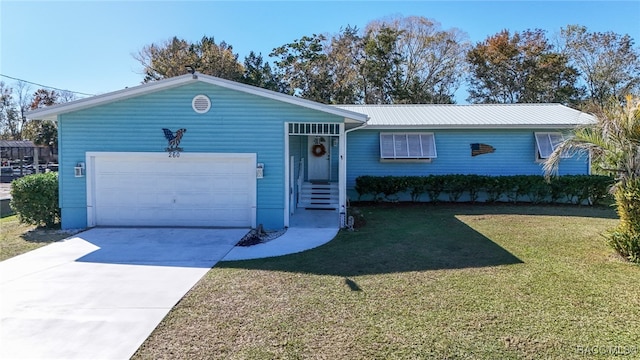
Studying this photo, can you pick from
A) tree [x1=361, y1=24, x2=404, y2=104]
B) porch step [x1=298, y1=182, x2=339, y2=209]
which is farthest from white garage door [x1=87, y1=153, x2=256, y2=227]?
tree [x1=361, y1=24, x2=404, y2=104]

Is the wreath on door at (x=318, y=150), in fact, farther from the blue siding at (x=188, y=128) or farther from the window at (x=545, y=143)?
the window at (x=545, y=143)

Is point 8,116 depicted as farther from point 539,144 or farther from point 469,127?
point 539,144

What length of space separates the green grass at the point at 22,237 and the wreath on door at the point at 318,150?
792 cm

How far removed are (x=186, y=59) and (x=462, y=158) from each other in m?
21.1

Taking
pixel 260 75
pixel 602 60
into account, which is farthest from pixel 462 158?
pixel 602 60

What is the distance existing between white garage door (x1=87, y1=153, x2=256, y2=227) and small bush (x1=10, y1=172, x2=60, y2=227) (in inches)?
45.2

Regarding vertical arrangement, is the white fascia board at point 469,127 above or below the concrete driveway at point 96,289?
above

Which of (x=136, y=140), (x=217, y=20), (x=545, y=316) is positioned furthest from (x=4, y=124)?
(x=545, y=316)

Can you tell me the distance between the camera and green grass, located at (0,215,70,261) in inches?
291

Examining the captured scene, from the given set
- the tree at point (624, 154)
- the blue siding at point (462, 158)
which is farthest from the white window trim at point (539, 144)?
the tree at point (624, 154)

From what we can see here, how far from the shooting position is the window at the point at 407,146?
13508 mm

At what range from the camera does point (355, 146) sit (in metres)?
13.9

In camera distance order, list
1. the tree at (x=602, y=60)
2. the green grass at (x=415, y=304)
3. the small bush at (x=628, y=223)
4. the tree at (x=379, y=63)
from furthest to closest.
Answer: the tree at (x=379, y=63) → the tree at (x=602, y=60) → the small bush at (x=628, y=223) → the green grass at (x=415, y=304)

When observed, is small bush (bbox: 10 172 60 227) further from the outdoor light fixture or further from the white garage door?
the white garage door
